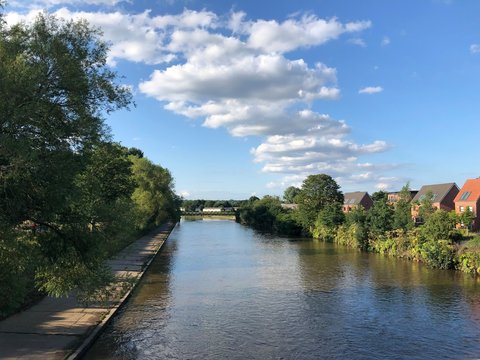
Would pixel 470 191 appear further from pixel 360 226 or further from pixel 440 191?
pixel 360 226

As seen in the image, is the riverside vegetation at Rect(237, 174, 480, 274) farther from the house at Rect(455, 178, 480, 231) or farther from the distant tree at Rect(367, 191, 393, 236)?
the house at Rect(455, 178, 480, 231)

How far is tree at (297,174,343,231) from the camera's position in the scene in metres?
81.0

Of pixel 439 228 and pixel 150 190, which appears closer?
pixel 439 228

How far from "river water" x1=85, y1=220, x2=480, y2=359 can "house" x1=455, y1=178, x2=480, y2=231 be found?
2625 cm

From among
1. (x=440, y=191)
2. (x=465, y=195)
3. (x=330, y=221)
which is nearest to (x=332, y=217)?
(x=330, y=221)

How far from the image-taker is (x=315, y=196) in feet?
290

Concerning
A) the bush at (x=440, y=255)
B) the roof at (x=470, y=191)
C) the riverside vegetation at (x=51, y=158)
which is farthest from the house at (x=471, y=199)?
the riverside vegetation at (x=51, y=158)

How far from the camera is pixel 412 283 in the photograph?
105ft

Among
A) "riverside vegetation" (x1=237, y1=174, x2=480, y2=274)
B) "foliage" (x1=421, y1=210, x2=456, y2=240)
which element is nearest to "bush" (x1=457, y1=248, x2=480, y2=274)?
"riverside vegetation" (x1=237, y1=174, x2=480, y2=274)

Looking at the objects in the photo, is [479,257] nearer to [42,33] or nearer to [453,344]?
[453,344]

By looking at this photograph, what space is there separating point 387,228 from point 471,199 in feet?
60.3

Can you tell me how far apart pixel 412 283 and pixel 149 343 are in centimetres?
2071

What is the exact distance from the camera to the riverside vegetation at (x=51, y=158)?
40.1ft

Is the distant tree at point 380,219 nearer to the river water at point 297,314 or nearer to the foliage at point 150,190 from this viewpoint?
the river water at point 297,314
